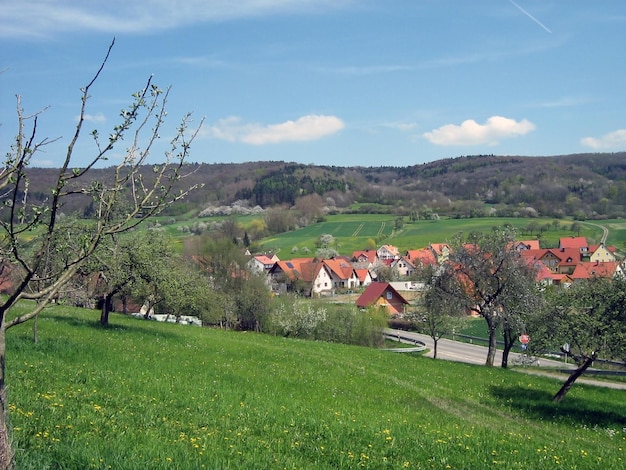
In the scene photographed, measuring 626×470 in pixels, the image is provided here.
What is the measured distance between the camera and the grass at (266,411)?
9328 millimetres

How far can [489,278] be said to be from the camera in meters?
33.2

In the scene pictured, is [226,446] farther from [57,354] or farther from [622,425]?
[622,425]

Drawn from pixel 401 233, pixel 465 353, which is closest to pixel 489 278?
pixel 465 353

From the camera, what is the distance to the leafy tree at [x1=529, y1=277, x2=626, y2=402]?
20609 mm

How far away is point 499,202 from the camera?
592ft

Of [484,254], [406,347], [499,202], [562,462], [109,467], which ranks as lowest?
[406,347]

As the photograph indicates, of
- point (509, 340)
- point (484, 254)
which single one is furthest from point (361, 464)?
point (509, 340)

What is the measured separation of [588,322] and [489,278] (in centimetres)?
1194

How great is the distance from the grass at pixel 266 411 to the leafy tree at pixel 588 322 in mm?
2448

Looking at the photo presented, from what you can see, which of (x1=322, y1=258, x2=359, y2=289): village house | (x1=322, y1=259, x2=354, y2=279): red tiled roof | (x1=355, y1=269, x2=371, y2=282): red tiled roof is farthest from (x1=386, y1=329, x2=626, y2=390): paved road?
(x1=355, y1=269, x2=371, y2=282): red tiled roof

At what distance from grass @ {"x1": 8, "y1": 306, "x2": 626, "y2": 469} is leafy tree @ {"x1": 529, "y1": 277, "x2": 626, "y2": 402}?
245 cm

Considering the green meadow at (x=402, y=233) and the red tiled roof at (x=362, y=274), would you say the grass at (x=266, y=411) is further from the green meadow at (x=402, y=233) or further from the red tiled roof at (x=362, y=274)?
the green meadow at (x=402, y=233)

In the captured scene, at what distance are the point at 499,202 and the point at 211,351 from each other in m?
168

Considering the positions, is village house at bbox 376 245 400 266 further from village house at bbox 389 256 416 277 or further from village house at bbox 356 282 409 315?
village house at bbox 356 282 409 315
